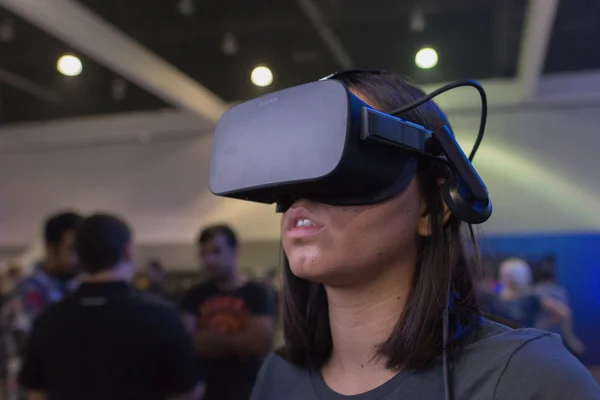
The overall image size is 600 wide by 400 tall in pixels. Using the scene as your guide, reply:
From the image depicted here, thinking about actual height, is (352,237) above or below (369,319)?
above

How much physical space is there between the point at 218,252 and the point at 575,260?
3431mm

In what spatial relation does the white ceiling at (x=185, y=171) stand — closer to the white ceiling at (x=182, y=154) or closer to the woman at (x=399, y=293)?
the white ceiling at (x=182, y=154)

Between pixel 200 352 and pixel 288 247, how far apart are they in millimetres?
1694

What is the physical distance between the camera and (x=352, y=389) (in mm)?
764

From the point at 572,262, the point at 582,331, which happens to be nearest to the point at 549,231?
the point at 572,262

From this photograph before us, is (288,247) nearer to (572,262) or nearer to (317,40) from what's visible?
(317,40)

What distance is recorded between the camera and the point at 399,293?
76 cm

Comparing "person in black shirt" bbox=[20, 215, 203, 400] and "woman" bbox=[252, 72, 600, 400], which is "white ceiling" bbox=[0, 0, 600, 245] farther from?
"woman" bbox=[252, 72, 600, 400]

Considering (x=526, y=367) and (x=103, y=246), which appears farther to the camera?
(x=103, y=246)

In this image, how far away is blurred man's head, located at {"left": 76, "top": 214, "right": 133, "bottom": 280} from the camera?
6.15 feet

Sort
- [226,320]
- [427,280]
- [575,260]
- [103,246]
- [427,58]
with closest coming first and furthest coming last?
[427,280] < [103,246] < [226,320] < [427,58] < [575,260]

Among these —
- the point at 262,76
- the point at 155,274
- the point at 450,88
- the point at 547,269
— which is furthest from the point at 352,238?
the point at 155,274

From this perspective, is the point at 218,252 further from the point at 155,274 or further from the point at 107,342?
the point at 155,274

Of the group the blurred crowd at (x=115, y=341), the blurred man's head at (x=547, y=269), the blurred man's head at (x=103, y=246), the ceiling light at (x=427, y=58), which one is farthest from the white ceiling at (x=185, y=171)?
the blurred man's head at (x=103, y=246)
